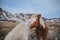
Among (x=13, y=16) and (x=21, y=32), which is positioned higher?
(x=13, y=16)

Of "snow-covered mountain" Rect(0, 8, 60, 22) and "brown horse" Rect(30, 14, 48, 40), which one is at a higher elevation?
"snow-covered mountain" Rect(0, 8, 60, 22)

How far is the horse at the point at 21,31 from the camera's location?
1.96 m

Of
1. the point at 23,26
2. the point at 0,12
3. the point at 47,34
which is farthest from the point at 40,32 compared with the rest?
the point at 0,12

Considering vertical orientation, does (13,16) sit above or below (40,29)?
above

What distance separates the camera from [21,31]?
198 cm

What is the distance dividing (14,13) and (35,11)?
0.26m

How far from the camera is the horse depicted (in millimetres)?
1965

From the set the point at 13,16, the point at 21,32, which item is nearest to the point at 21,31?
the point at 21,32

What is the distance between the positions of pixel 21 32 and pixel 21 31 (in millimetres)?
12

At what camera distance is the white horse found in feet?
6.45

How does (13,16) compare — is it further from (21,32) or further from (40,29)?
(40,29)

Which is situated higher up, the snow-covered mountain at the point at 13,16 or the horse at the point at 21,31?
the snow-covered mountain at the point at 13,16

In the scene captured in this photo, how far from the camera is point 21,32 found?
77.9 inches

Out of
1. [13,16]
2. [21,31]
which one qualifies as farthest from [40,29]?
[13,16]
